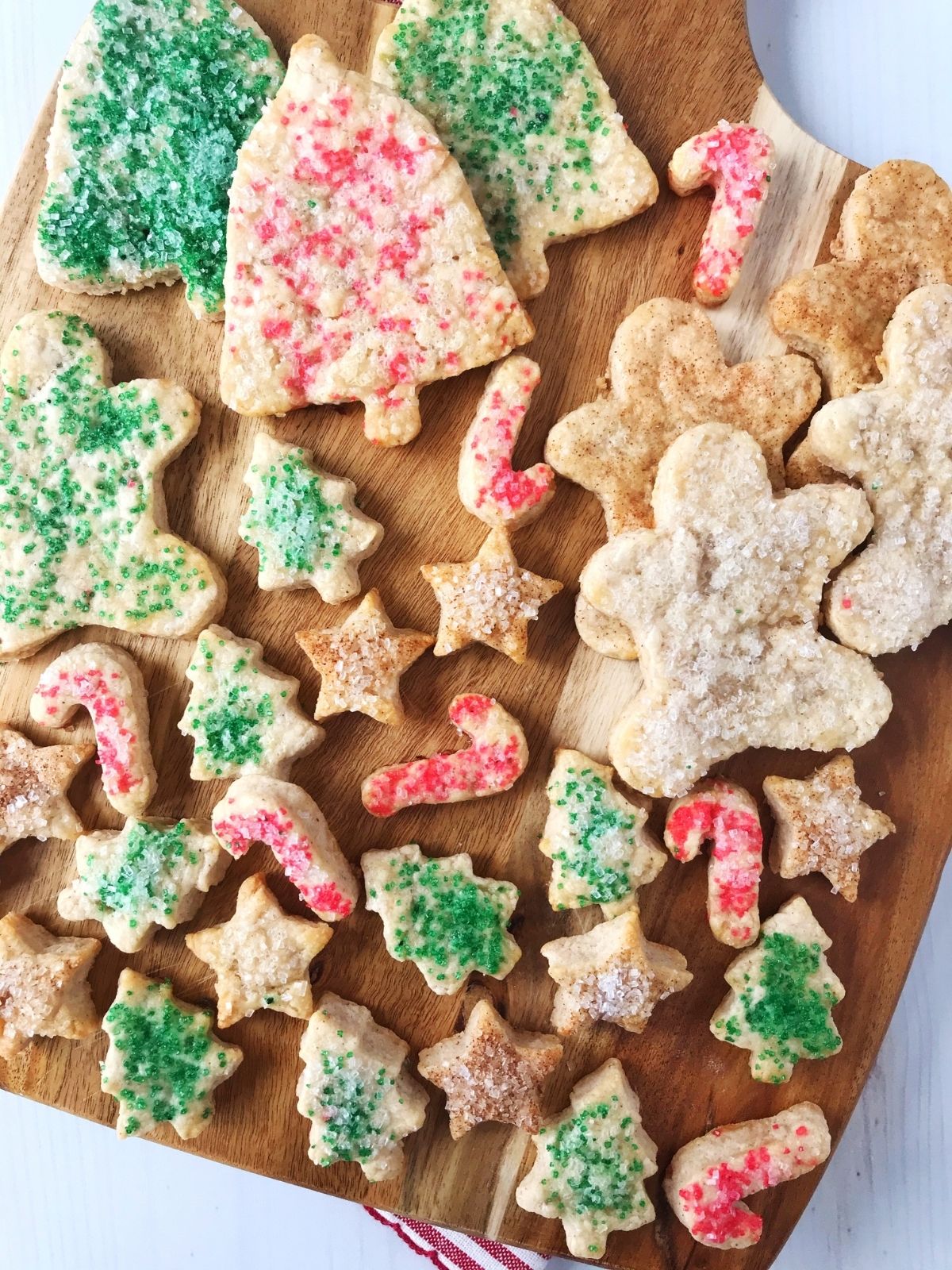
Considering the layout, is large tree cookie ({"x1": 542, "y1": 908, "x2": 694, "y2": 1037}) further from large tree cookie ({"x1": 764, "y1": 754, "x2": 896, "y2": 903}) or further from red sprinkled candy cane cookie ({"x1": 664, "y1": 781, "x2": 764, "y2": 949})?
large tree cookie ({"x1": 764, "y1": 754, "x2": 896, "y2": 903})

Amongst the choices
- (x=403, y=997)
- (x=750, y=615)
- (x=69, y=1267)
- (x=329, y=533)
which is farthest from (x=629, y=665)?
(x=69, y=1267)

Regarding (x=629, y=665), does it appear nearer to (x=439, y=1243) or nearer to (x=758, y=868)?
(x=758, y=868)

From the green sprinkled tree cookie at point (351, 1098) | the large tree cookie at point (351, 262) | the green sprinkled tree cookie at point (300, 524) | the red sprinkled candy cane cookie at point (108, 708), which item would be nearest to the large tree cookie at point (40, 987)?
the red sprinkled candy cane cookie at point (108, 708)

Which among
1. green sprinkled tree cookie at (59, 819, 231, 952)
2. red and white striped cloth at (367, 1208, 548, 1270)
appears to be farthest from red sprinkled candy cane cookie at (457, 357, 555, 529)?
red and white striped cloth at (367, 1208, 548, 1270)

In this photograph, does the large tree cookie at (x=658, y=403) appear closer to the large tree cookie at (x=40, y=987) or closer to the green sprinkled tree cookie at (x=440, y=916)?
the green sprinkled tree cookie at (x=440, y=916)

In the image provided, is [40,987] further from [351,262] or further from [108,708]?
[351,262]
